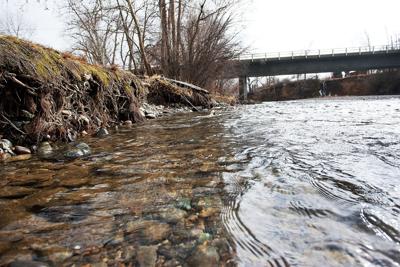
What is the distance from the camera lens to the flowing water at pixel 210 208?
1.31m

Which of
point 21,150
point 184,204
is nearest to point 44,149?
point 21,150

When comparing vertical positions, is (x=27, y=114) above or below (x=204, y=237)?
above

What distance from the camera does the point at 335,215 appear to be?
5.25 feet

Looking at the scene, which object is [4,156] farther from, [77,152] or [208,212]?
[208,212]

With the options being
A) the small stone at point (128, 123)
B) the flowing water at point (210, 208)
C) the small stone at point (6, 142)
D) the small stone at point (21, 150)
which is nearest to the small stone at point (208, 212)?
the flowing water at point (210, 208)

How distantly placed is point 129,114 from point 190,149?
362 centimetres

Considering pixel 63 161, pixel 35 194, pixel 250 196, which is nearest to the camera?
pixel 250 196

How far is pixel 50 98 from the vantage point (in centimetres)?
404

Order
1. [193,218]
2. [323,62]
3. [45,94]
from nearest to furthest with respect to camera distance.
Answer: [193,218], [45,94], [323,62]

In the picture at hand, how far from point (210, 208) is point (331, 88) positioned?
49.1m

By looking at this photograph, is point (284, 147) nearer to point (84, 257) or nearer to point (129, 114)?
point (84, 257)

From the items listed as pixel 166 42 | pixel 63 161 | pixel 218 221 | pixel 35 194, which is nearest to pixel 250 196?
pixel 218 221

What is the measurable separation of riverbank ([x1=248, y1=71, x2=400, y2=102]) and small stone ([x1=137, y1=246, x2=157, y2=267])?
3910 centimetres

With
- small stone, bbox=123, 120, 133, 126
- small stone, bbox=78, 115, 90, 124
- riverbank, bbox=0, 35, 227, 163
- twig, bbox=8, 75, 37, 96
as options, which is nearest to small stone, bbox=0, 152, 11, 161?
riverbank, bbox=0, 35, 227, 163
